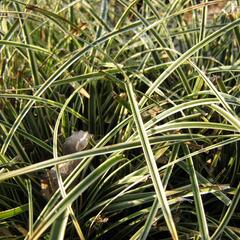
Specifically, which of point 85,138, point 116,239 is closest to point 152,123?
point 85,138

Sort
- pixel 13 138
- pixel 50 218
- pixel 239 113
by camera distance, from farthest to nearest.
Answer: pixel 239 113 → pixel 13 138 → pixel 50 218

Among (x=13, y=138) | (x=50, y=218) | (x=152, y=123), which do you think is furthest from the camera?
(x=13, y=138)

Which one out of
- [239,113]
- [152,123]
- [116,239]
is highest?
[152,123]

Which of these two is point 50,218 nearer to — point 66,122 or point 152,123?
point 152,123

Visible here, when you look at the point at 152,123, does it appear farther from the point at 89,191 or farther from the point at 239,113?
the point at 239,113

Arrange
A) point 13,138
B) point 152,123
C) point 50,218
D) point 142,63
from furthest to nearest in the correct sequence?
point 142,63 → point 13,138 → point 152,123 → point 50,218

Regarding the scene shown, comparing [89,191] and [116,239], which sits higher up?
[89,191]

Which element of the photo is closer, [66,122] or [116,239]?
[116,239]

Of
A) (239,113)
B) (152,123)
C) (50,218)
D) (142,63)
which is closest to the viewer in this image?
(50,218)

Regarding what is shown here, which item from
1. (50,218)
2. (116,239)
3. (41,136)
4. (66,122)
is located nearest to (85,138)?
(66,122)
